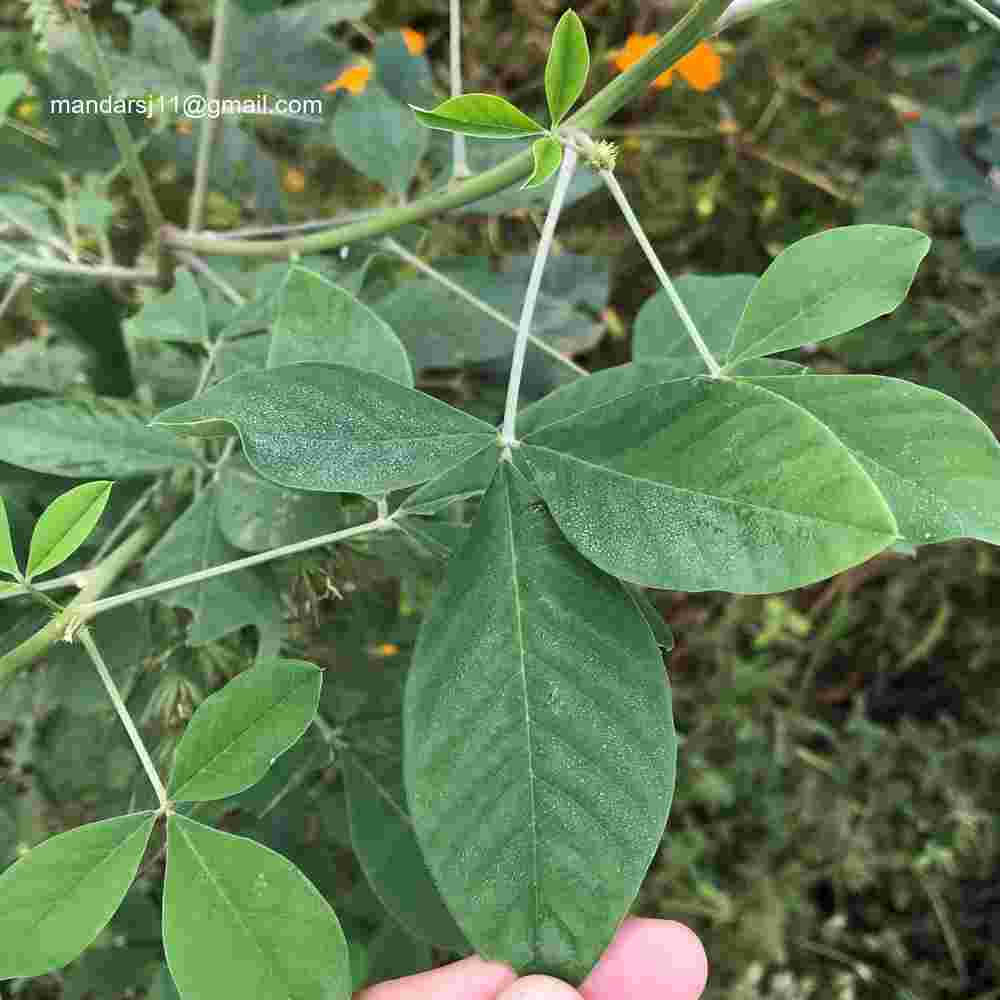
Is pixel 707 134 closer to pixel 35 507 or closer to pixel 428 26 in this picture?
pixel 428 26

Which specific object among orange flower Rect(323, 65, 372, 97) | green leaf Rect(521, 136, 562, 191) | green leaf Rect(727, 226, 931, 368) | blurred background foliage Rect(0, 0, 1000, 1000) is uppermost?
green leaf Rect(521, 136, 562, 191)

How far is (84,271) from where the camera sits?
1.10 meters

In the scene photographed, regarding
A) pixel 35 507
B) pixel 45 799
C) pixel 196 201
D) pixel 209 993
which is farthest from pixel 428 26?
pixel 209 993

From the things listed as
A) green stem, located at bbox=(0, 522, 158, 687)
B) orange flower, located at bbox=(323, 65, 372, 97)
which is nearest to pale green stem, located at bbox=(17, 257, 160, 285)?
green stem, located at bbox=(0, 522, 158, 687)

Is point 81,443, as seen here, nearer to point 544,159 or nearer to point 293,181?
point 544,159

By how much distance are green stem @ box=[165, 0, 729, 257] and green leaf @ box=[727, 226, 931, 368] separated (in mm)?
156

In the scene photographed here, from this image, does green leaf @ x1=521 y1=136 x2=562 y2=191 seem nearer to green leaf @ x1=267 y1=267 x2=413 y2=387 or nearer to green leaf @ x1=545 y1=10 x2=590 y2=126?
green leaf @ x1=545 y1=10 x2=590 y2=126

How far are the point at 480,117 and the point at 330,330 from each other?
199 millimetres

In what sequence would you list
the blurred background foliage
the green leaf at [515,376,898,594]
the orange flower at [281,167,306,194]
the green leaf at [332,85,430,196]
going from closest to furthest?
the green leaf at [515,376,898,594]
the green leaf at [332,85,430,196]
the blurred background foliage
the orange flower at [281,167,306,194]

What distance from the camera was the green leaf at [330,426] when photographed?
1.96 feet

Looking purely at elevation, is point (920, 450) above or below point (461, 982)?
above

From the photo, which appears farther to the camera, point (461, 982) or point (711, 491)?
point (461, 982)

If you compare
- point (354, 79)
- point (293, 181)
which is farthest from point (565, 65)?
point (293, 181)

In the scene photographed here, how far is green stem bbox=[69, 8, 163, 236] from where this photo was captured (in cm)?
95
